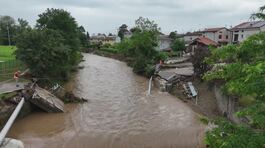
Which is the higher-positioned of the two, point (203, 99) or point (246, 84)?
point (246, 84)

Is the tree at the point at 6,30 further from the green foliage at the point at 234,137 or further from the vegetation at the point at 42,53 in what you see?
the green foliage at the point at 234,137

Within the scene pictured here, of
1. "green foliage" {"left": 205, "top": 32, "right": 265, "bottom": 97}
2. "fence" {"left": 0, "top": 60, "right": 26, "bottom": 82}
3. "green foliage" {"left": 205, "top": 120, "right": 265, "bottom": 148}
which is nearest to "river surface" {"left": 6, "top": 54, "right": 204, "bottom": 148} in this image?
"fence" {"left": 0, "top": 60, "right": 26, "bottom": 82}

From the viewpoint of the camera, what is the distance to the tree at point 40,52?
24984 mm

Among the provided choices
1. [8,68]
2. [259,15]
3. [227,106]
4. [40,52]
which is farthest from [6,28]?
[259,15]

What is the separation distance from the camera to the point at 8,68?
2827 centimetres

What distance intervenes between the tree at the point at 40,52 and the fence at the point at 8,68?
2.32 m

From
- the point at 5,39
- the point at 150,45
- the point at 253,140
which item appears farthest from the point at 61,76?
the point at 5,39

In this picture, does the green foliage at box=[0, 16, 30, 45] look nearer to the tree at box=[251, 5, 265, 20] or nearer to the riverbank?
the riverbank

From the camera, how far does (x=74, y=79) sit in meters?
35.4

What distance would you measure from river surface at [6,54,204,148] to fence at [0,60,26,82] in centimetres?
688

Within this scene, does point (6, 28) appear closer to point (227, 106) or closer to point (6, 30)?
point (6, 30)

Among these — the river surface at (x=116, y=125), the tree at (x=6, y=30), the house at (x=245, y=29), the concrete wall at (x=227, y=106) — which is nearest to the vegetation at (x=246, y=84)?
the river surface at (x=116, y=125)

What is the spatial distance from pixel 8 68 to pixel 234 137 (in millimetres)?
27660

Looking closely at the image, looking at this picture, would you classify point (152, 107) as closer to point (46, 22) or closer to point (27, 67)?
point (27, 67)
